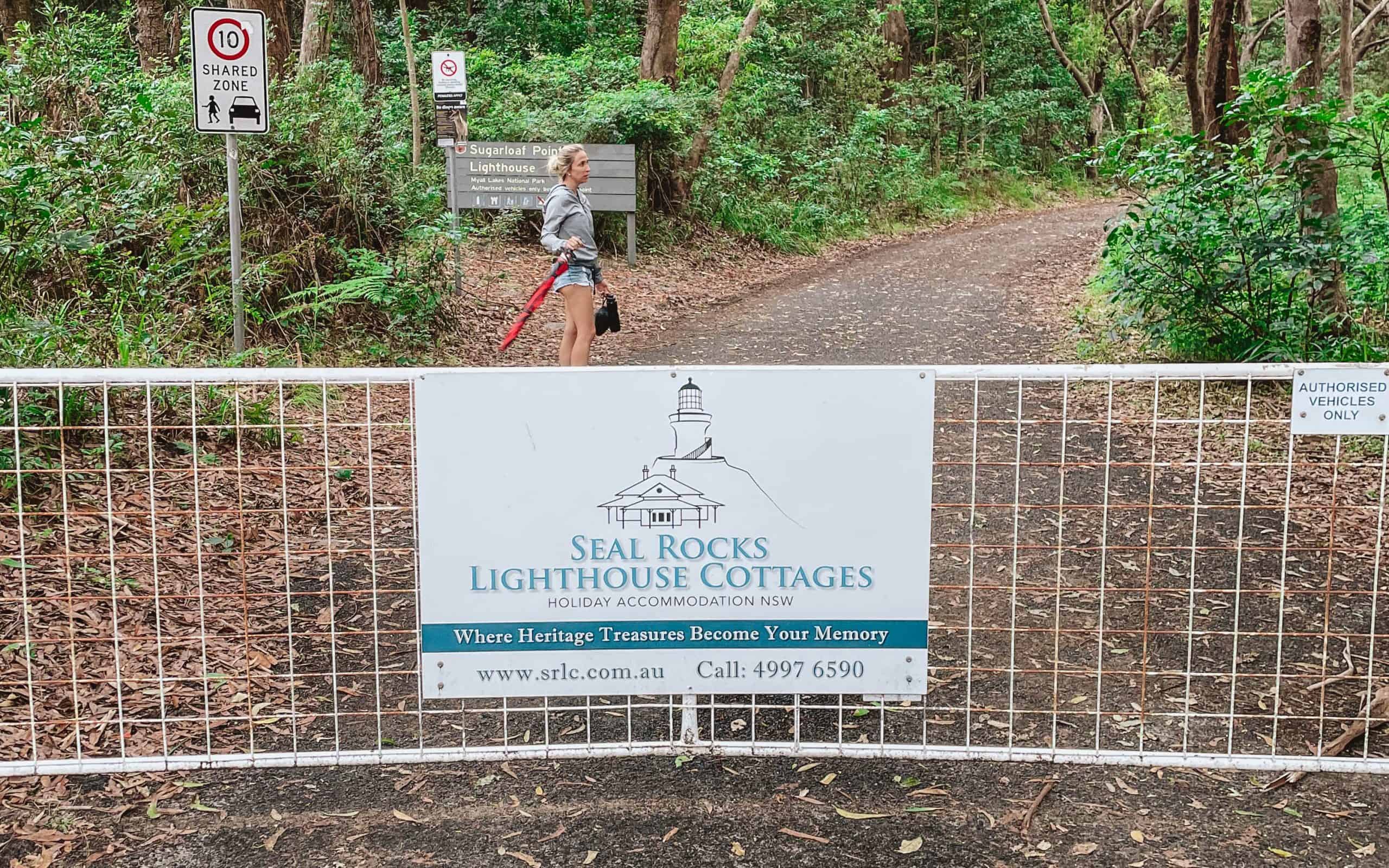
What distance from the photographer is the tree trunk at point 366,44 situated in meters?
20.3

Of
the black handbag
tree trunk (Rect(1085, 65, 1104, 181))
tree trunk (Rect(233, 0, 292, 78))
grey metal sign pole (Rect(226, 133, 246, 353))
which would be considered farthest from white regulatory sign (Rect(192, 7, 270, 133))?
tree trunk (Rect(1085, 65, 1104, 181))

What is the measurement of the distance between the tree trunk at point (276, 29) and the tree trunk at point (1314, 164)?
10282 millimetres

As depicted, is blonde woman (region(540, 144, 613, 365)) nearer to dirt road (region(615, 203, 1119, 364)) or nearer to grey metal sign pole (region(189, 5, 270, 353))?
grey metal sign pole (region(189, 5, 270, 353))

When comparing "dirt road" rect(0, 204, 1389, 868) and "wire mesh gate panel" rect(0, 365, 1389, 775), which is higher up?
"wire mesh gate panel" rect(0, 365, 1389, 775)

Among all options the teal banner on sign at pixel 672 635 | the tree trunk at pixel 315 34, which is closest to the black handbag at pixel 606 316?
the teal banner on sign at pixel 672 635

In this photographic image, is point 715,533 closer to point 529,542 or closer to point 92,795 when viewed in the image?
point 529,542

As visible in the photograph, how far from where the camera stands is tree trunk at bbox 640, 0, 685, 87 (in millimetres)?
18922

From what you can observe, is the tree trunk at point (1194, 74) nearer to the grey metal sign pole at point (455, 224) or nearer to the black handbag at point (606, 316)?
the black handbag at point (606, 316)

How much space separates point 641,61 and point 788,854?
1736 cm

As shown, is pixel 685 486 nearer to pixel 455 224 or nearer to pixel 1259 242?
pixel 1259 242

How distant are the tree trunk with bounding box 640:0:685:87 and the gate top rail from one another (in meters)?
16.0

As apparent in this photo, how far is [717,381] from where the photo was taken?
12.3 feet

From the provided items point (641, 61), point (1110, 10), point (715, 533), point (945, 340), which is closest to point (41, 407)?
point (715, 533)

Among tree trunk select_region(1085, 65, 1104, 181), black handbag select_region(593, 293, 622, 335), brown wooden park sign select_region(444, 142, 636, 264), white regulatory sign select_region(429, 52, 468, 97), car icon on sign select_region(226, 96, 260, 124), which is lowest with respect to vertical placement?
black handbag select_region(593, 293, 622, 335)
